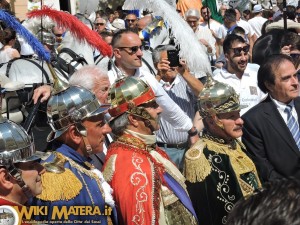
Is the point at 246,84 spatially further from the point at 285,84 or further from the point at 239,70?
the point at 285,84

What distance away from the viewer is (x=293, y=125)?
5.29 metres

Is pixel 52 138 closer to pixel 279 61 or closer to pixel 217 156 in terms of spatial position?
pixel 217 156

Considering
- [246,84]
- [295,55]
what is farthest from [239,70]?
[295,55]

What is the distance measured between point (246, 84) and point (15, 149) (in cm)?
395

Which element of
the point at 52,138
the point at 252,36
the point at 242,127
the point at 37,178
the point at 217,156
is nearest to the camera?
the point at 37,178

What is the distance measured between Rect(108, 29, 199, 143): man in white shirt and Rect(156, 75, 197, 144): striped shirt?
0.85ft

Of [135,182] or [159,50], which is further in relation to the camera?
[159,50]

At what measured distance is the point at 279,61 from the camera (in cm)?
535

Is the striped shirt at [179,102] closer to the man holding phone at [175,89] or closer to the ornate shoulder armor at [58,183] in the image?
the man holding phone at [175,89]

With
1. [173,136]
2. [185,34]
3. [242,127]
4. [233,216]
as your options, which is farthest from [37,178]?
[185,34]

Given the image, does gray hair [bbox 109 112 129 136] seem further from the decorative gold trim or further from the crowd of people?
the decorative gold trim

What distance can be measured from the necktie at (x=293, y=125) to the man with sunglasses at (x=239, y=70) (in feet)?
4.85

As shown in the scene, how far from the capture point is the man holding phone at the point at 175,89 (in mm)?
6321

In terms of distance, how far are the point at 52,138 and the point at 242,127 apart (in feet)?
5.19
